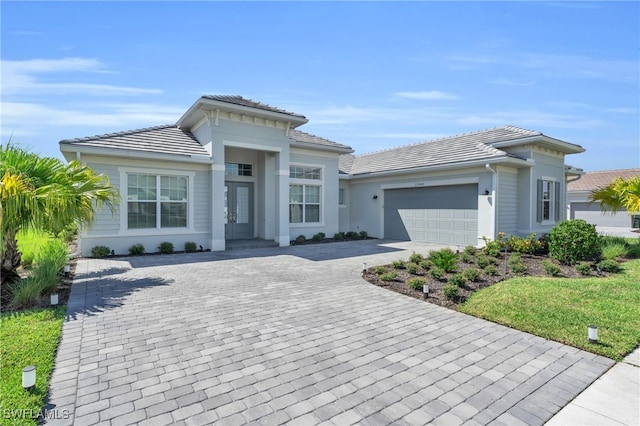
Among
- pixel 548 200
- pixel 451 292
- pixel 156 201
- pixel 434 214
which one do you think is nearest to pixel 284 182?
pixel 156 201

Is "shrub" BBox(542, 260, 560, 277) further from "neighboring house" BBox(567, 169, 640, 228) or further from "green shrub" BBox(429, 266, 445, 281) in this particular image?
"neighboring house" BBox(567, 169, 640, 228)

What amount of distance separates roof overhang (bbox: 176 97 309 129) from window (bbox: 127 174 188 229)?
244 cm

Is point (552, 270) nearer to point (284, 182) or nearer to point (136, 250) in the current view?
point (284, 182)

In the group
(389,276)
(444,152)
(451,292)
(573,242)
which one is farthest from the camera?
(444,152)

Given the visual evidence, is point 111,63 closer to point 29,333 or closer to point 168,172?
point 168,172

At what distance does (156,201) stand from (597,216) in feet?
103

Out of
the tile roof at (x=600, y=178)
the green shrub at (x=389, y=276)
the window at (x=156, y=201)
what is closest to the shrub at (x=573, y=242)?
the green shrub at (x=389, y=276)

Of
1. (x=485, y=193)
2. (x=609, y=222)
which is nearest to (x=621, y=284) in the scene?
(x=485, y=193)

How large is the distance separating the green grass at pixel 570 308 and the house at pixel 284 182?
5682mm

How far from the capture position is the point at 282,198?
13.3m

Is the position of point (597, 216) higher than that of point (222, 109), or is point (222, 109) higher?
point (222, 109)

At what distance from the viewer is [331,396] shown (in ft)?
9.95

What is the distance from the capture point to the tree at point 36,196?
19.0ft

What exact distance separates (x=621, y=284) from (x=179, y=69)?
11.7m
